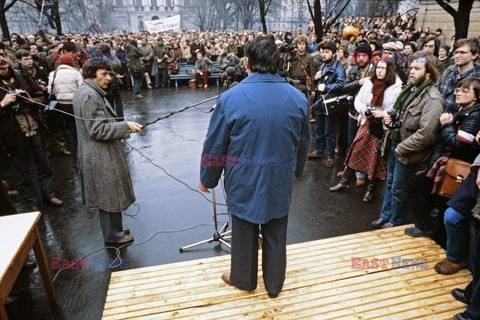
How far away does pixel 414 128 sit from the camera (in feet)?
11.4

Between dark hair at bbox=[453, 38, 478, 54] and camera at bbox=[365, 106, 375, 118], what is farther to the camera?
camera at bbox=[365, 106, 375, 118]

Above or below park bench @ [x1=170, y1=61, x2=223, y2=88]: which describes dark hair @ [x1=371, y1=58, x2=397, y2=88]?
above

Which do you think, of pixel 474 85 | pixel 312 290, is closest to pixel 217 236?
pixel 312 290

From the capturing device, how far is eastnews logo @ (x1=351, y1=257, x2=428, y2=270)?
114 inches

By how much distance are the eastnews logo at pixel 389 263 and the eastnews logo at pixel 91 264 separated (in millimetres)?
2308

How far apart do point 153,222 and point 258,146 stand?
107 inches

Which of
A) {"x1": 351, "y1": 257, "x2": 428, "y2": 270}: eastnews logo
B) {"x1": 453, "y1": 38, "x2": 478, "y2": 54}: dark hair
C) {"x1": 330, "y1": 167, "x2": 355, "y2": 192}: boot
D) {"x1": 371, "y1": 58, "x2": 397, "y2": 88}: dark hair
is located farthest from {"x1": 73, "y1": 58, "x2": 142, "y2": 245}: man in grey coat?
{"x1": 453, "y1": 38, "x2": 478, "y2": 54}: dark hair

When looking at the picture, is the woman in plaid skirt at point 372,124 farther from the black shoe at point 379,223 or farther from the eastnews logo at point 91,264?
the eastnews logo at point 91,264

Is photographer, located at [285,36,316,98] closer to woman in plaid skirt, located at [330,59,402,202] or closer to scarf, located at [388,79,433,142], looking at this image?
woman in plaid skirt, located at [330,59,402,202]

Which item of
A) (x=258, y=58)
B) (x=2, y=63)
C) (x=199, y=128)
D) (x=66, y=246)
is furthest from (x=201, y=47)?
(x=258, y=58)

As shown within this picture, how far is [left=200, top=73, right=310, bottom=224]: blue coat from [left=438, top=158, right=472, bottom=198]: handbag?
1.50 meters

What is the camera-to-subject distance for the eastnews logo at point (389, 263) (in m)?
2.90

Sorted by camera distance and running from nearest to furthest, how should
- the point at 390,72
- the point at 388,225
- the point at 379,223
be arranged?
the point at 388,225, the point at 379,223, the point at 390,72

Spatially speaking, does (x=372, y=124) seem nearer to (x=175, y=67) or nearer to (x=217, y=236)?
(x=217, y=236)
